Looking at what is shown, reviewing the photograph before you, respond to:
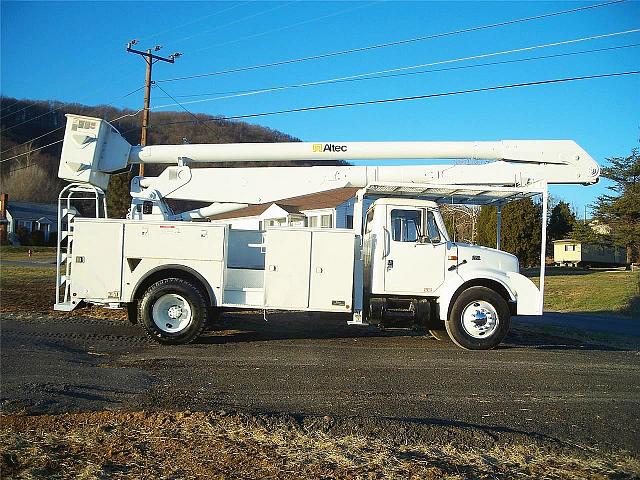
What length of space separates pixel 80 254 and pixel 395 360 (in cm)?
585

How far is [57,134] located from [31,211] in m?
23.9

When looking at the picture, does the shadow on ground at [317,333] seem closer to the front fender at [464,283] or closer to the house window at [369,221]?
the front fender at [464,283]

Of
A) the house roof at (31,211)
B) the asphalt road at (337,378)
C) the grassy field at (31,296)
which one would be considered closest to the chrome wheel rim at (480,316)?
the asphalt road at (337,378)

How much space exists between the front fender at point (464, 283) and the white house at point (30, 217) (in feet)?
227

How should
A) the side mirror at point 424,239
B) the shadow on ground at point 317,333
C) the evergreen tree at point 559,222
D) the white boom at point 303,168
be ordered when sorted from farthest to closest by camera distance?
the evergreen tree at point 559,222 < the white boom at point 303,168 < the shadow on ground at point 317,333 < the side mirror at point 424,239

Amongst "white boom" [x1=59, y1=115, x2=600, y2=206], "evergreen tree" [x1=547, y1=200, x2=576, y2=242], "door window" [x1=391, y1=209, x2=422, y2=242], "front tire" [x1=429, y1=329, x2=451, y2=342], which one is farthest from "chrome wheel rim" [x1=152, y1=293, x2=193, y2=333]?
"evergreen tree" [x1=547, y1=200, x2=576, y2=242]

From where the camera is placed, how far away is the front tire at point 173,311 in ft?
35.6

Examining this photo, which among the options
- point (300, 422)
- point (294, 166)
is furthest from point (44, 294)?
point (300, 422)

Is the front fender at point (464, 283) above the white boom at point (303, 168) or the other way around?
the other way around

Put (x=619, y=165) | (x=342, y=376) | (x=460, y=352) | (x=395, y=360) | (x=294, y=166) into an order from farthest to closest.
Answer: (x=619, y=165) → (x=294, y=166) → (x=460, y=352) → (x=395, y=360) → (x=342, y=376)

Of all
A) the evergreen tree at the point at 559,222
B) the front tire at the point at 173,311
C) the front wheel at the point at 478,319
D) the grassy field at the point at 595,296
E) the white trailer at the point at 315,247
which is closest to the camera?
the front tire at the point at 173,311

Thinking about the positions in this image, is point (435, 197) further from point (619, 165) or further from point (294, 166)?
point (619, 165)

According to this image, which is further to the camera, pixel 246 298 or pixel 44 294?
pixel 44 294

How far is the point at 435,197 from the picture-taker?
12430 millimetres
